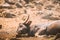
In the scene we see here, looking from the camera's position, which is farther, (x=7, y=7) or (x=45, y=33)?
(x=7, y=7)

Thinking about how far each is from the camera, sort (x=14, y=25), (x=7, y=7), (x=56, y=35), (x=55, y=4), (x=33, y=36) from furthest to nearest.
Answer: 1. (x=55, y=4)
2. (x=7, y=7)
3. (x=14, y=25)
4. (x=33, y=36)
5. (x=56, y=35)

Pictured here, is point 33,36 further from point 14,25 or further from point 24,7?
point 24,7

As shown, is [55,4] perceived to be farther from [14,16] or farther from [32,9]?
[14,16]

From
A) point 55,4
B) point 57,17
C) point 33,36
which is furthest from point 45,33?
point 55,4

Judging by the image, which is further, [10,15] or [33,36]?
[10,15]

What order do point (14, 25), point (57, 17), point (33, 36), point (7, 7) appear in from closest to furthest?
point (33, 36) → point (14, 25) → point (57, 17) → point (7, 7)

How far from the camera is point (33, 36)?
24.3 feet

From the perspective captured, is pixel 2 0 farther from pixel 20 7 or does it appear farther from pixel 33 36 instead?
pixel 33 36

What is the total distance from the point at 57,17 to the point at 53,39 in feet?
11.4

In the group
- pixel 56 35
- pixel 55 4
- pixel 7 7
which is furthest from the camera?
pixel 55 4

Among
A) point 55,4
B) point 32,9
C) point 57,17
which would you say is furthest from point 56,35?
point 55,4

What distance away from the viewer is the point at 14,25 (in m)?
8.91

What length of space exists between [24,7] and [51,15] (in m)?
2.09

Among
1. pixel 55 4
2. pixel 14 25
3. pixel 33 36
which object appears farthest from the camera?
pixel 55 4
